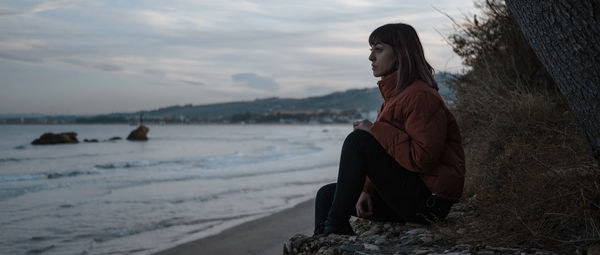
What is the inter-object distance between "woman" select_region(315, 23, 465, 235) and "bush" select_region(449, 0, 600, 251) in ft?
1.22

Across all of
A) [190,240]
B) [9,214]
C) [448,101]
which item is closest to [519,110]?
[448,101]

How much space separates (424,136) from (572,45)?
2.64 feet

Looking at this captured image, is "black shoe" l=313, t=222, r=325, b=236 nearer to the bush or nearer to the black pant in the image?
the black pant

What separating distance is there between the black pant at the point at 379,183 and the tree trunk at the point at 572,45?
88 centimetres

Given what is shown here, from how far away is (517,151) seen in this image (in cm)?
425

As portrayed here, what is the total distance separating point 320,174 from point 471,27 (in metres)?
7.40

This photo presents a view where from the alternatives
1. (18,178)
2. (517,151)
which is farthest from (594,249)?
(18,178)

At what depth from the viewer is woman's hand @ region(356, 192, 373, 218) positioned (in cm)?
295

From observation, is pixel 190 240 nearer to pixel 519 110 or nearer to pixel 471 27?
pixel 519 110

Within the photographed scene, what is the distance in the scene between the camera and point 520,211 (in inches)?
108

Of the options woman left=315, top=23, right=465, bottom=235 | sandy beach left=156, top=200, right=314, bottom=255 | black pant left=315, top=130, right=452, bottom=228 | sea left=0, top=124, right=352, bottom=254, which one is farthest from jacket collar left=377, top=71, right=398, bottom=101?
sea left=0, top=124, right=352, bottom=254

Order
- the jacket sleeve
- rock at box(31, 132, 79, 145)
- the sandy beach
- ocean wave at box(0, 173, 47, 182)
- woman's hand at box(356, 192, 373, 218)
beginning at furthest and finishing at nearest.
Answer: rock at box(31, 132, 79, 145) < ocean wave at box(0, 173, 47, 182) < the sandy beach < woman's hand at box(356, 192, 373, 218) < the jacket sleeve

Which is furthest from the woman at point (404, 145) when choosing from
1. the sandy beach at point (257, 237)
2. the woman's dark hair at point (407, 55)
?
the sandy beach at point (257, 237)

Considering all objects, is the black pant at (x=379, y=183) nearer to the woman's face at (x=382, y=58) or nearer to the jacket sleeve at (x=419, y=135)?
the jacket sleeve at (x=419, y=135)
